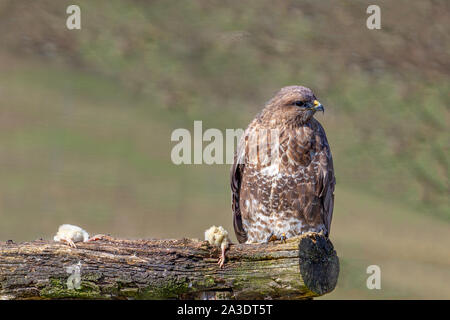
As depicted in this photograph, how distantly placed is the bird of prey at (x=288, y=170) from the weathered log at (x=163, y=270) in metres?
0.95

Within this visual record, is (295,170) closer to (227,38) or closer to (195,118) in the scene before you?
(195,118)

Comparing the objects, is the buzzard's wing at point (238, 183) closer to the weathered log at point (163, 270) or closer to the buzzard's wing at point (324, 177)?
the buzzard's wing at point (324, 177)

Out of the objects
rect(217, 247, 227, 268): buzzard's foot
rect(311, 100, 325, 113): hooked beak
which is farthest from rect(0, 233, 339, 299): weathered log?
rect(311, 100, 325, 113): hooked beak

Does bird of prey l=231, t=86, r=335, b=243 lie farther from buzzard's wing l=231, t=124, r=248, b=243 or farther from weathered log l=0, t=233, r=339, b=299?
weathered log l=0, t=233, r=339, b=299

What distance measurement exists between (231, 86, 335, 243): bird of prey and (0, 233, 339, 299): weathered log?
0.95m

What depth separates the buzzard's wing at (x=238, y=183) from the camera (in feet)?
14.5

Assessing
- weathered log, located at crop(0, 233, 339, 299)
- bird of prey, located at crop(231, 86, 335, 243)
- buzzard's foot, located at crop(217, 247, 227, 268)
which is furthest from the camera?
bird of prey, located at crop(231, 86, 335, 243)

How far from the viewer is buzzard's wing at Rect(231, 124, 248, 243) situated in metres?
4.43

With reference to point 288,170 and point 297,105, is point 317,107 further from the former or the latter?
point 288,170

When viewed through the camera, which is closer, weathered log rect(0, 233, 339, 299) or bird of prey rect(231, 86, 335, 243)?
weathered log rect(0, 233, 339, 299)

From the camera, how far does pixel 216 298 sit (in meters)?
3.21

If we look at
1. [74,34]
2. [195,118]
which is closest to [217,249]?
[195,118]

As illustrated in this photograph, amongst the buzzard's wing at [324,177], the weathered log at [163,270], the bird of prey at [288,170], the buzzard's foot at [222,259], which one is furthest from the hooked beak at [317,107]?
the buzzard's foot at [222,259]

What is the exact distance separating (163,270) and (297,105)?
1.54 meters
